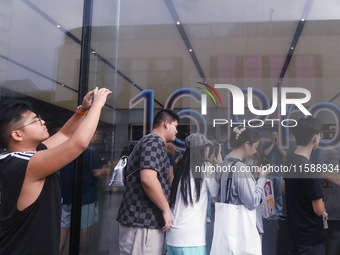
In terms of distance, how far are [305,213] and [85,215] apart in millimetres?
1649

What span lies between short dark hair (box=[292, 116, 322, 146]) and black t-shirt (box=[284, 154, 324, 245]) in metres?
0.29

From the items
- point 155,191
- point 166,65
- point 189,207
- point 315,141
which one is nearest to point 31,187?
point 155,191

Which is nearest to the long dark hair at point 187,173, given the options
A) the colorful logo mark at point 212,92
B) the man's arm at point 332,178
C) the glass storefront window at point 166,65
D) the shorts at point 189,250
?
the glass storefront window at point 166,65

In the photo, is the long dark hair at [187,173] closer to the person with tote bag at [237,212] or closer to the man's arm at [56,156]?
the person with tote bag at [237,212]

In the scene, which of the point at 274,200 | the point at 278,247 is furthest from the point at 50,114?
the point at 278,247

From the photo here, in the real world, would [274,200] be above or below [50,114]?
below

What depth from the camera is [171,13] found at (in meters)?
3.45

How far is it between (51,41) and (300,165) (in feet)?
7.85

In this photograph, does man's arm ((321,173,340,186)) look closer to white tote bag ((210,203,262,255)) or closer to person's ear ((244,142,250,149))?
person's ear ((244,142,250,149))

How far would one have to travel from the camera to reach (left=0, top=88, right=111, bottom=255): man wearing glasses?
4.42 feet

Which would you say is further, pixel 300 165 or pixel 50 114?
pixel 50 114

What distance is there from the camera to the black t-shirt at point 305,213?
2.21m

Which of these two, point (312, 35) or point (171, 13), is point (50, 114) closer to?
point (171, 13)

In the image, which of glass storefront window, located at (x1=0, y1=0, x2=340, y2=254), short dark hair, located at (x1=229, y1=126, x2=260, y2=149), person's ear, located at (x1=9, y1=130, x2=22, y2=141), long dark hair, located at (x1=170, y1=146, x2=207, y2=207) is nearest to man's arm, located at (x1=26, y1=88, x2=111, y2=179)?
person's ear, located at (x1=9, y1=130, x2=22, y2=141)
